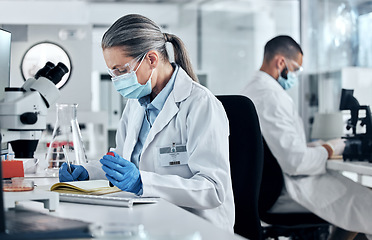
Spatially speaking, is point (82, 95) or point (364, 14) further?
point (364, 14)

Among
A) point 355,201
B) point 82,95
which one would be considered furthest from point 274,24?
point 355,201

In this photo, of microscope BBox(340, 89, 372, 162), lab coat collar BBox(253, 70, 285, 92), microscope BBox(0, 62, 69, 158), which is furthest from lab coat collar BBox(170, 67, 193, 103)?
microscope BBox(340, 89, 372, 162)

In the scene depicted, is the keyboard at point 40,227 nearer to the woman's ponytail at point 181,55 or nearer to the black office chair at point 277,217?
the woman's ponytail at point 181,55

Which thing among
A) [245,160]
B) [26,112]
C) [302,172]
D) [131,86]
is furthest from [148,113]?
[302,172]

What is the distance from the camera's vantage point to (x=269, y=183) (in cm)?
250

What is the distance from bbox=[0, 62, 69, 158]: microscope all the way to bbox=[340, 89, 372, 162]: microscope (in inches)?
76.4

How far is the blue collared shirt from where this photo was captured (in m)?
1.65

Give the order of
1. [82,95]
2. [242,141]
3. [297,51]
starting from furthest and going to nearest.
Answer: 1. [82,95]
2. [297,51]
3. [242,141]

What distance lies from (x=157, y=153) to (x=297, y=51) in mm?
1778

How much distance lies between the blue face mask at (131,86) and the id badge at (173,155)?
0.74 feet

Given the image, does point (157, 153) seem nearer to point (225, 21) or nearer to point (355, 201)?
point (355, 201)

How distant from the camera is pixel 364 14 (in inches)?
144

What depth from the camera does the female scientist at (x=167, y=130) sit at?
138cm

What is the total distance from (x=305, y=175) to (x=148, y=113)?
1286 millimetres
